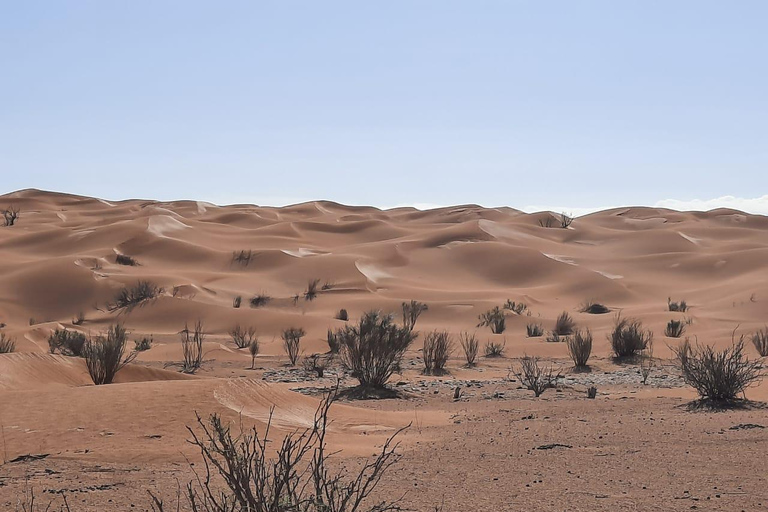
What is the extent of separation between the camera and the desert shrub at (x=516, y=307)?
2911cm

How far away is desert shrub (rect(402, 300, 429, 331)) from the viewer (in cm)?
2591

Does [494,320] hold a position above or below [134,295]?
below

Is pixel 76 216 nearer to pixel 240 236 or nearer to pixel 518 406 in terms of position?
pixel 240 236

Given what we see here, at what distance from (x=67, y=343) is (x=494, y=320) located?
12.8 metres

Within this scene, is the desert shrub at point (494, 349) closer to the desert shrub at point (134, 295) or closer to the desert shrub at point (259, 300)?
the desert shrub at point (259, 300)

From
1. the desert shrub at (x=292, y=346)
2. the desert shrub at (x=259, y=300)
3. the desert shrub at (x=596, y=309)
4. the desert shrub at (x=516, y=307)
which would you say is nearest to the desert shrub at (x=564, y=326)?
the desert shrub at (x=516, y=307)

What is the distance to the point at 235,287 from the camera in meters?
33.2

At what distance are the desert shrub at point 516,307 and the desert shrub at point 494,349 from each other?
613 cm

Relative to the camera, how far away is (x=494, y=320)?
2662cm

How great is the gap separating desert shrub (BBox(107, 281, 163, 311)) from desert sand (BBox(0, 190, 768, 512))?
49cm

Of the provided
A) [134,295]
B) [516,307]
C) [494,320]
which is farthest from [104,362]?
[516,307]

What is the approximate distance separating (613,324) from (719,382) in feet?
50.9

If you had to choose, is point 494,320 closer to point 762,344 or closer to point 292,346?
point 762,344

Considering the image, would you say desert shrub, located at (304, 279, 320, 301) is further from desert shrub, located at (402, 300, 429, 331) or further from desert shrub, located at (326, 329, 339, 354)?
desert shrub, located at (326, 329, 339, 354)
